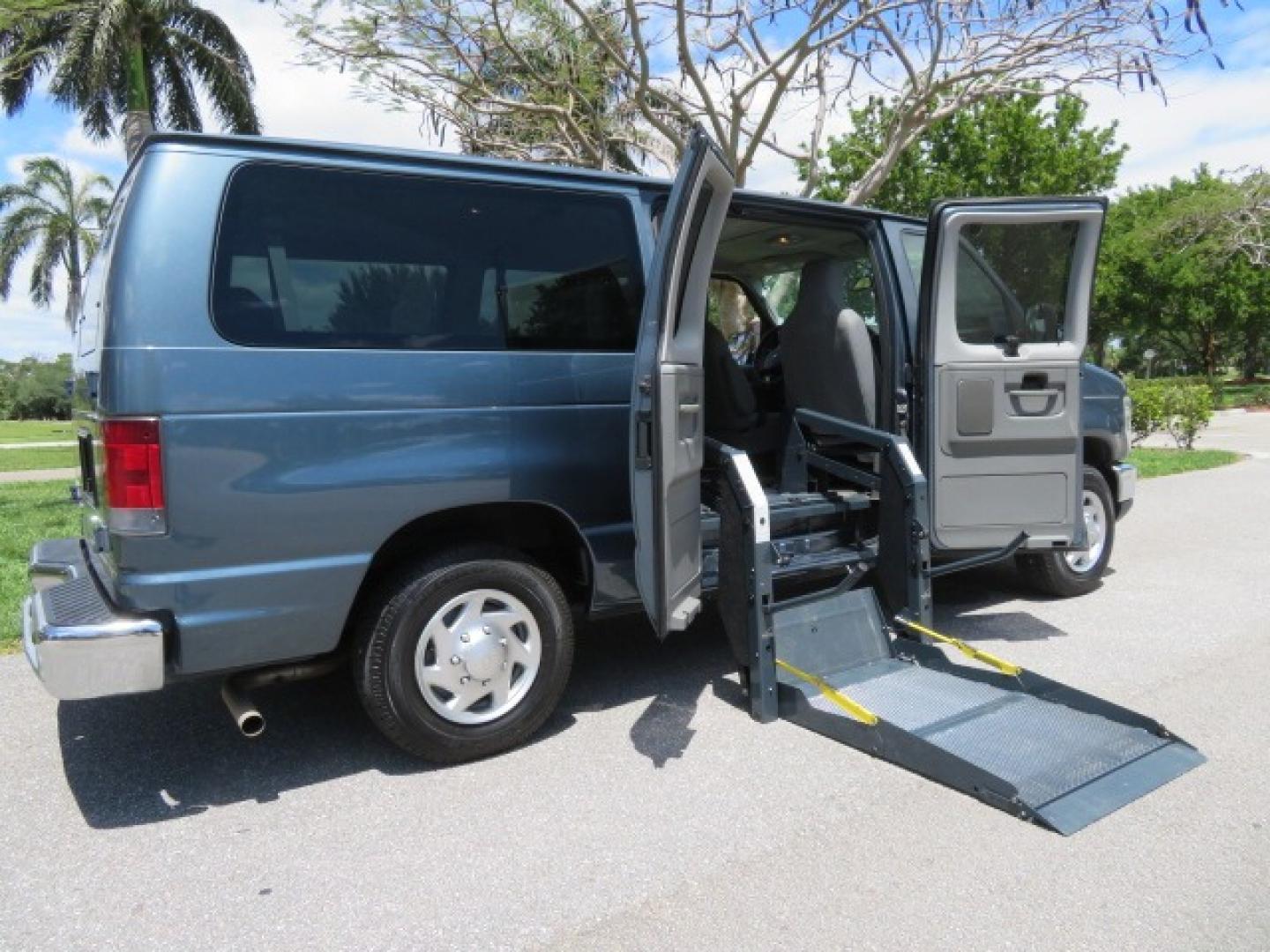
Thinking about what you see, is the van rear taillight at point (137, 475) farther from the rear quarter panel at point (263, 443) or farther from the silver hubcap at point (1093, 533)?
the silver hubcap at point (1093, 533)

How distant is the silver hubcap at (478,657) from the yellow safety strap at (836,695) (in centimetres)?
109

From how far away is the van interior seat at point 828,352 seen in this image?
5.07 metres

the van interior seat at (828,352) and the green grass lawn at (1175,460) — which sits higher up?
the van interior seat at (828,352)

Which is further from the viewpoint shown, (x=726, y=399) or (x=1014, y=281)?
(x=726, y=399)

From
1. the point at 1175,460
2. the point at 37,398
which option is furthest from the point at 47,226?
the point at 1175,460

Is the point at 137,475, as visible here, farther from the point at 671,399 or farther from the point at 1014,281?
the point at 1014,281

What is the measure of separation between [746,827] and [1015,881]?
799 millimetres

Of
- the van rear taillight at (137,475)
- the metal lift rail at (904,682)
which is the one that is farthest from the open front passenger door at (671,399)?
the van rear taillight at (137,475)

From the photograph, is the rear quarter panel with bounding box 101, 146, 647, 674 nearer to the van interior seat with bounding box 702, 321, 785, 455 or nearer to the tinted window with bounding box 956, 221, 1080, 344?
the van interior seat with bounding box 702, 321, 785, 455

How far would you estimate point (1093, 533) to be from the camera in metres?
5.84

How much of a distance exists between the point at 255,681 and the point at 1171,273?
36.9 m

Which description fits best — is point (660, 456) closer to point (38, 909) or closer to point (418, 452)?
point (418, 452)

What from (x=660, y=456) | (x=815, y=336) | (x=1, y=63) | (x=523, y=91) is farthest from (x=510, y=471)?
(x=1, y=63)

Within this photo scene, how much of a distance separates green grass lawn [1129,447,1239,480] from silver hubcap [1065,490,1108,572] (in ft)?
21.7
